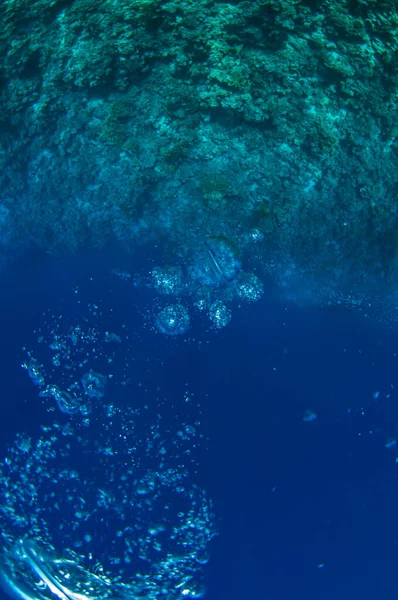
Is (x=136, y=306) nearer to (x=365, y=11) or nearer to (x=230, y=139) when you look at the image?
(x=230, y=139)

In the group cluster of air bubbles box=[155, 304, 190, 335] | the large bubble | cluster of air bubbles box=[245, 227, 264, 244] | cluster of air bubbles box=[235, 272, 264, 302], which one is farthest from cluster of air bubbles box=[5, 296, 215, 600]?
cluster of air bubbles box=[245, 227, 264, 244]

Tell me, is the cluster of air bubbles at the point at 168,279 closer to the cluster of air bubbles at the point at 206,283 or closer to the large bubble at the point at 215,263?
the cluster of air bubbles at the point at 206,283

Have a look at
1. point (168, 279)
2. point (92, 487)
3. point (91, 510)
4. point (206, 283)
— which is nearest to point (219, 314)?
point (206, 283)

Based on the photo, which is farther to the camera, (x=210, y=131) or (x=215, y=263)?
(x=215, y=263)

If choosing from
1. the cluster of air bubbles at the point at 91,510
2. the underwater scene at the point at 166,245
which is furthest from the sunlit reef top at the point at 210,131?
the cluster of air bubbles at the point at 91,510

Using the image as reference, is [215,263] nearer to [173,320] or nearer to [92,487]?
[173,320]

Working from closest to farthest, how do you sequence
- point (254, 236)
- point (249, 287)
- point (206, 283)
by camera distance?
point (254, 236), point (206, 283), point (249, 287)

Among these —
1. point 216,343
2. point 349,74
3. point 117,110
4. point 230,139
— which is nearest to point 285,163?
point 230,139

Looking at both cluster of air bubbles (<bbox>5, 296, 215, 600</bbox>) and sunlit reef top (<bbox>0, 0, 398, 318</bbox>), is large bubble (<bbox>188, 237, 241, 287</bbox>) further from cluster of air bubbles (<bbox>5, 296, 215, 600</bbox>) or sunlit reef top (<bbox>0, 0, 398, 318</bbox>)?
cluster of air bubbles (<bbox>5, 296, 215, 600</bbox>)
